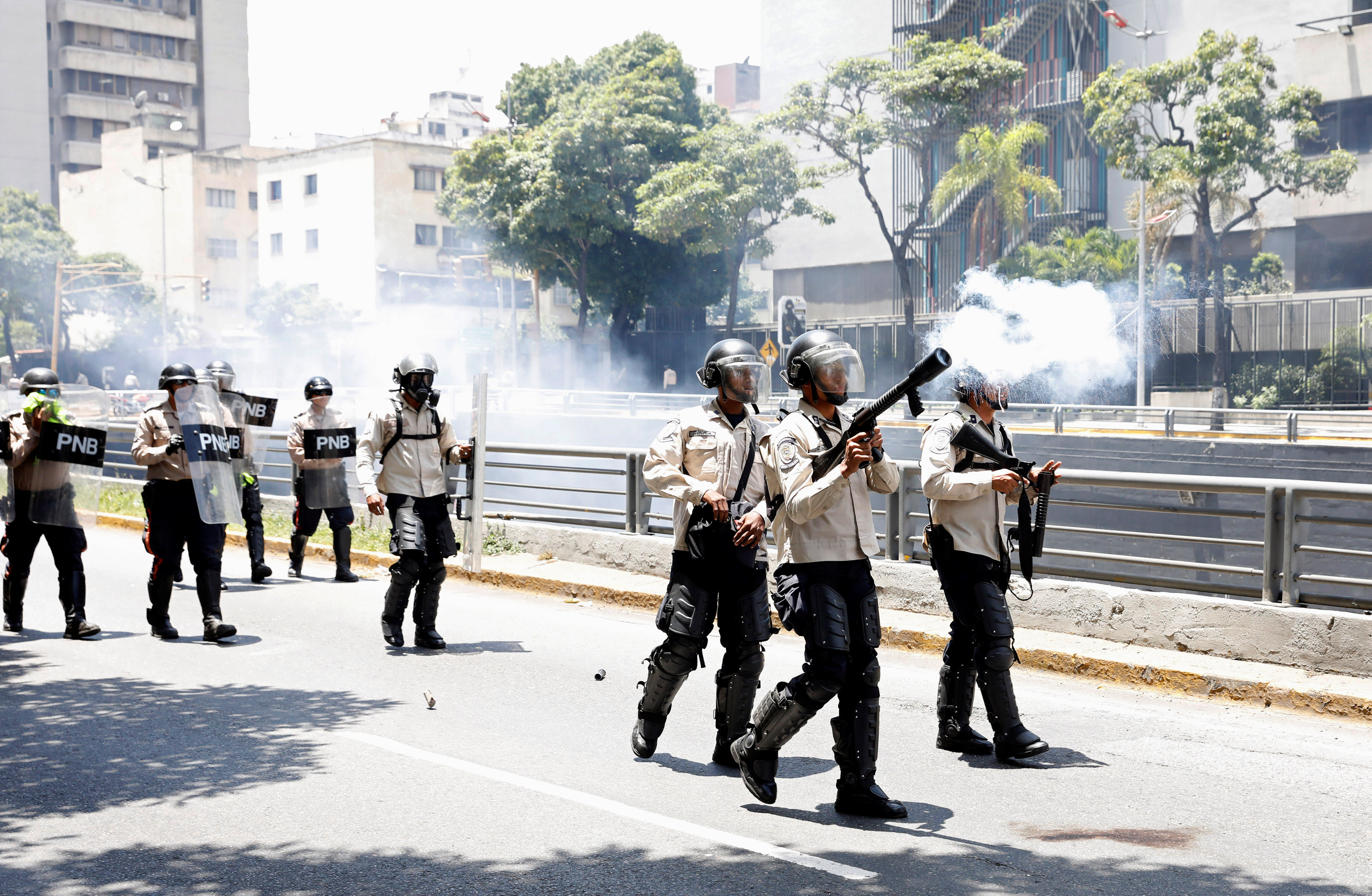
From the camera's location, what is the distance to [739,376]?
18.8ft

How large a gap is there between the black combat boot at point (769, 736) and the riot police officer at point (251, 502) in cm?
726

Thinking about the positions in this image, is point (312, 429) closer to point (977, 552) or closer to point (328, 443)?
point (328, 443)

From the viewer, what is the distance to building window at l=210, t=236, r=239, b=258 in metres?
82.9

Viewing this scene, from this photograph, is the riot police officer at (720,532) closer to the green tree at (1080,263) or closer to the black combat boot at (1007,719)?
the black combat boot at (1007,719)

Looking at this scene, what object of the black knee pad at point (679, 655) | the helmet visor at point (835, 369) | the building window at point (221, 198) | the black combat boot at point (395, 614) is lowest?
the black combat boot at point (395, 614)

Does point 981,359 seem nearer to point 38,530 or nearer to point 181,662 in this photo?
point 181,662

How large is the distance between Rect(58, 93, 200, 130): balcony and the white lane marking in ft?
322

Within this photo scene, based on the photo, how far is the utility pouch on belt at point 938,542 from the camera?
6.07m

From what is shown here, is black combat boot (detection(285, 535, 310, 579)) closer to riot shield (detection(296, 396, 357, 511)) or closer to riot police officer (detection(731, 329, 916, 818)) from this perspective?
riot shield (detection(296, 396, 357, 511))

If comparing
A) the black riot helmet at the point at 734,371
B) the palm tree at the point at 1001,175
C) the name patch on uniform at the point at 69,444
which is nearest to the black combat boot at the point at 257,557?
the name patch on uniform at the point at 69,444

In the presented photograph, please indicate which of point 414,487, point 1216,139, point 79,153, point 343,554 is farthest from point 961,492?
point 79,153

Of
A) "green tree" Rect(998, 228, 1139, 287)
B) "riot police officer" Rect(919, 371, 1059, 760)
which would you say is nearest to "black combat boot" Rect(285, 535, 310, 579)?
"riot police officer" Rect(919, 371, 1059, 760)

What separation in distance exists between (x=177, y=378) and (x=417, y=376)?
1.60 m

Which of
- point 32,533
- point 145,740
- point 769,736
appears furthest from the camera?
point 32,533
